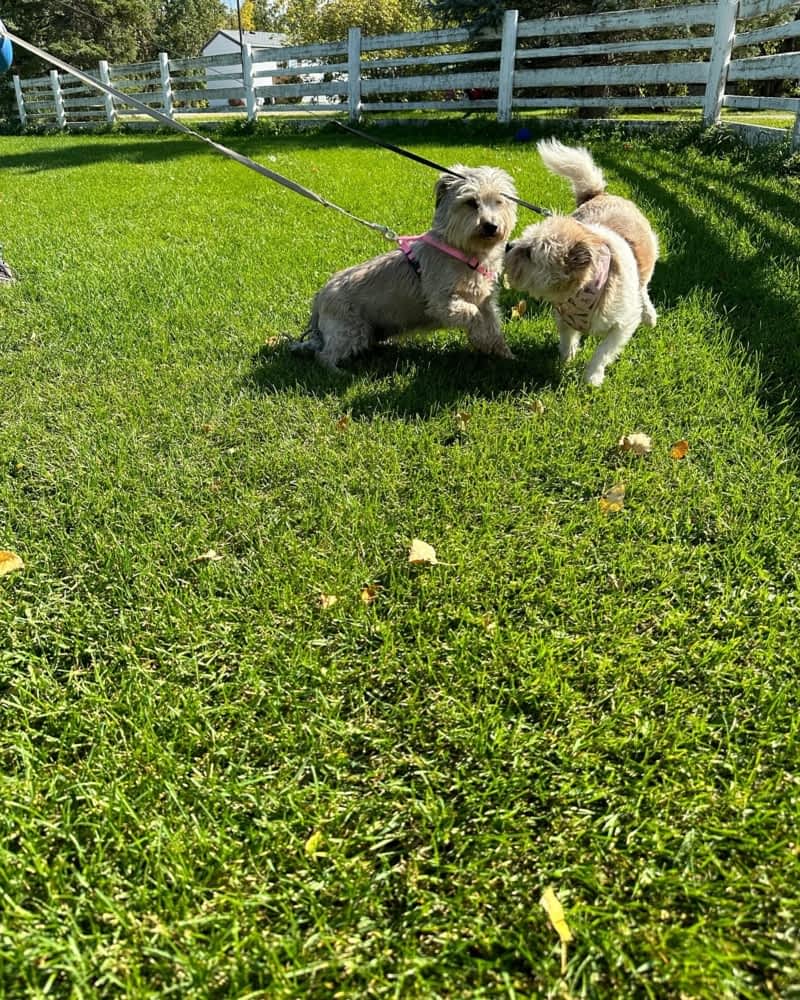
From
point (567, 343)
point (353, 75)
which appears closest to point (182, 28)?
point (353, 75)

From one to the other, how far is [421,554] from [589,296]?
1.97 m

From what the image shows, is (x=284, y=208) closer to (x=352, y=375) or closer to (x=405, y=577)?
(x=352, y=375)

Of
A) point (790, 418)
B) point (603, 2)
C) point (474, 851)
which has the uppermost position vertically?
point (603, 2)

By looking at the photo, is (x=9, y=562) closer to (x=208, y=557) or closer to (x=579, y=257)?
(x=208, y=557)

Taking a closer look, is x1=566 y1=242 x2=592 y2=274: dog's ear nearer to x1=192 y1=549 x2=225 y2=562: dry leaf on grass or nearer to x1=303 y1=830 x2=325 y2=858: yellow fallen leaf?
x1=192 y1=549 x2=225 y2=562: dry leaf on grass

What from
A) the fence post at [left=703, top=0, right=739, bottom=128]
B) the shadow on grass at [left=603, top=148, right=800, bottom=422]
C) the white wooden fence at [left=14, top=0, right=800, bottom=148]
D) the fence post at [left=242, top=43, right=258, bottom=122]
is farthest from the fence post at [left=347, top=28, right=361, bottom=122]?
the shadow on grass at [left=603, top=148, right=800, bottom=422]

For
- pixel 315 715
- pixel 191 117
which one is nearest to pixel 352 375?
pixel 315 715

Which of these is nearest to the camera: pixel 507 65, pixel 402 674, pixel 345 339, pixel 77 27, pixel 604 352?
pixel 402 674

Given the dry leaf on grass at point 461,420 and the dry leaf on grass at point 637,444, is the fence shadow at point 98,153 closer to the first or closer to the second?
the dry leaf on grass at point 461,420

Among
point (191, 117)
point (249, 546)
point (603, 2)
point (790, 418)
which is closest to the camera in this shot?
point (249, 546)

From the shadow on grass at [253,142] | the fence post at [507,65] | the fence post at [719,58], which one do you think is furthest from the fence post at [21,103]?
the fence post at [719,58]

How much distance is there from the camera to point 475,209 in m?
3.87

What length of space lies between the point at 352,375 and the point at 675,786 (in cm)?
308

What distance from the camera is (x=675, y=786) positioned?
1.70 meters
